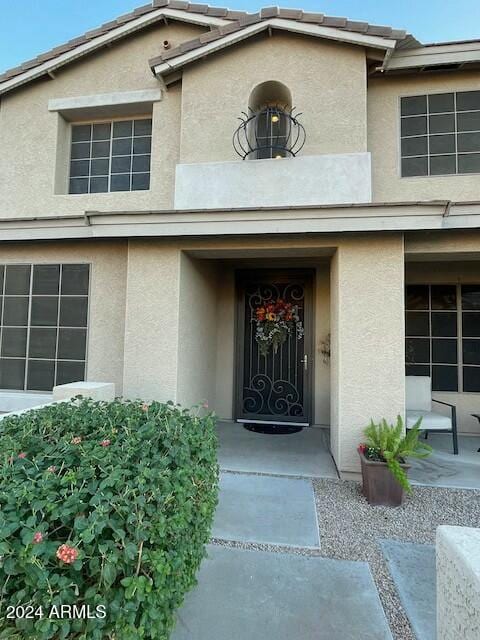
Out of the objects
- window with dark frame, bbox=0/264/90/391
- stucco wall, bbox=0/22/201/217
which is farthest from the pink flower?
stucco wall, bbox=0/22/201/217

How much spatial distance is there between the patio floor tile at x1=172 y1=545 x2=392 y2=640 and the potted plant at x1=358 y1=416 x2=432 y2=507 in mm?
1268

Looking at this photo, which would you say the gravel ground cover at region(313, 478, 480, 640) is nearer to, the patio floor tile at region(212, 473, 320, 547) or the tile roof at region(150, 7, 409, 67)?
the patio floor tile at region(212, 473, 320, 547)

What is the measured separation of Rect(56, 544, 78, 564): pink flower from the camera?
1529 millimetres

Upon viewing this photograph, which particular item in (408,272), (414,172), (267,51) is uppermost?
(267,51)

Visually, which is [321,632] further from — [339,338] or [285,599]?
[339,338]

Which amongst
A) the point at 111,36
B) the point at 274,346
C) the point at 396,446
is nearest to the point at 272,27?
the point at 111,36

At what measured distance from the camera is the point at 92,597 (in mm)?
1557

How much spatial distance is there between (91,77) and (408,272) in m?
7.57

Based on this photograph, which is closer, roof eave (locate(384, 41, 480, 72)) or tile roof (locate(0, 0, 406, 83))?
tile roof (locate(0, 0, 406, 83))

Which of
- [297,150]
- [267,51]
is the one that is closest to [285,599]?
[297,150]

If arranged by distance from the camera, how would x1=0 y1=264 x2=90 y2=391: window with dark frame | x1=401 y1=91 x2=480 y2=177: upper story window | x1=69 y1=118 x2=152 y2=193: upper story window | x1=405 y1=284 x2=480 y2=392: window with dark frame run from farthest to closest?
x1=405 y1=284 x2=480 y2=392: window with dark frame < x1=69 y1=118 x2=152 y2=193: upper story window < x1=0 y1=264 x2=90 y2=391: window with dark frame < x1=401 y1=91 x2=480 y2=177: upper story window

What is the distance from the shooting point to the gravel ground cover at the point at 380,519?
128 inches

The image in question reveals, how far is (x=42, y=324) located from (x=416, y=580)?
6753mm

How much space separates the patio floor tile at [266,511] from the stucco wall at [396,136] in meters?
4.83
